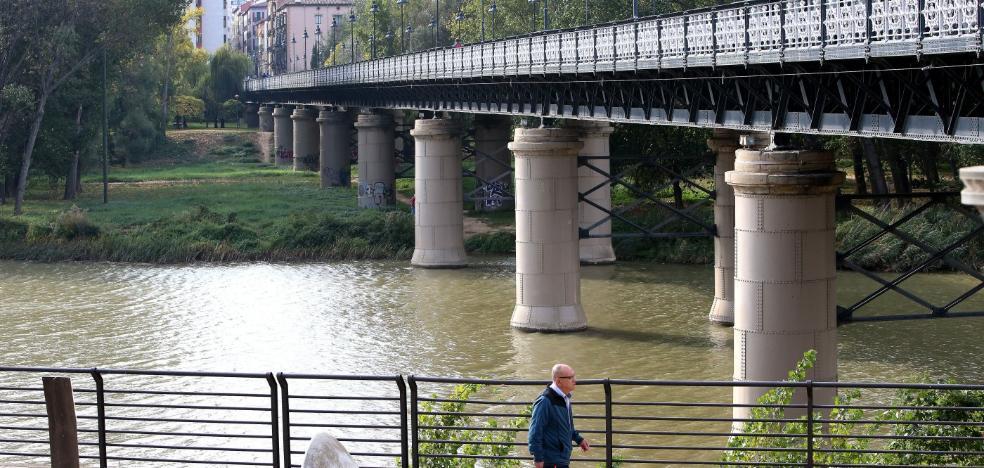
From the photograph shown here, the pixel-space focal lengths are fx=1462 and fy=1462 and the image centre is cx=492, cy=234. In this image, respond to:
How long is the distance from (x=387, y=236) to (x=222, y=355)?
23070mm

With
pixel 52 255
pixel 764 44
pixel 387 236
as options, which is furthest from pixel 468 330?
pixel 52 255

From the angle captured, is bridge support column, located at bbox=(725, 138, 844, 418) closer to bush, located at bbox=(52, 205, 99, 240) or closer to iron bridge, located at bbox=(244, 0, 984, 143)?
iron bridge, located at bbox=(244, 0, 984, 143)

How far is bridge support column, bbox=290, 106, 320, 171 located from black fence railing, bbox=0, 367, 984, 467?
69.8 metres

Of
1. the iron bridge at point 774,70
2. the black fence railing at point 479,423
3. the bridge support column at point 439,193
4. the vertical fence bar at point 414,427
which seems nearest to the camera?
the vertical fence bar at point 414,427

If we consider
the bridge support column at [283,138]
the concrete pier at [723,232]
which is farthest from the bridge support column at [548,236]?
the bridge support column at [283,138]

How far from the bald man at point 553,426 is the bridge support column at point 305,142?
88585 mm

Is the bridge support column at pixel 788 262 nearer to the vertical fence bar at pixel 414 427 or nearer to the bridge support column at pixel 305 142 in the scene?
the vertical fence bar at pixel 414 427

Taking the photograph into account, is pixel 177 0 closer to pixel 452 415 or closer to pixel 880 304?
pixel 880 304

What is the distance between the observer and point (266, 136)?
128m

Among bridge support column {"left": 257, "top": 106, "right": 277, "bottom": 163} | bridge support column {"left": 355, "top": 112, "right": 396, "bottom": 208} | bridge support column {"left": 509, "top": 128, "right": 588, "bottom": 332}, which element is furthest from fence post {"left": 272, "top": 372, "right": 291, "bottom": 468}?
bridge support column {"left": 257, "top": 106, "right": 277, "bottom": 163}

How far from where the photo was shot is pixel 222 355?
3344 centimetres

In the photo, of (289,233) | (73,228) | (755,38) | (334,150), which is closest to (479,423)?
(755,38)

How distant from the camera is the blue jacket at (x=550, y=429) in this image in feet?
40.3

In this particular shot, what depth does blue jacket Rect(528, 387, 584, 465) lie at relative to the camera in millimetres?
12289
